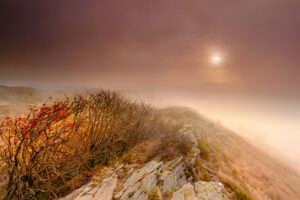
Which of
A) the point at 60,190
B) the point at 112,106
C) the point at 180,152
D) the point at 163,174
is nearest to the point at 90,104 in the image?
the point at 112,106

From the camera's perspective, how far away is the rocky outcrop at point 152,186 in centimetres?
358

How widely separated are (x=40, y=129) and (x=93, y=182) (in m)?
2.33

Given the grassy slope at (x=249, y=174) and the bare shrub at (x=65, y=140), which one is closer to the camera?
the bare shrub at (x=65, y=140)

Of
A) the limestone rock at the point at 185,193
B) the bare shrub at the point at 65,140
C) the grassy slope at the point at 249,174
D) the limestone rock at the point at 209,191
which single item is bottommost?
the grassy slope at the point at 249,174

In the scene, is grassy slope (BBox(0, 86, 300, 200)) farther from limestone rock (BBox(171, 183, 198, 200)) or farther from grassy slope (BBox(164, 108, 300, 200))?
limestone rock (BBox(171, 183, 198, 200))

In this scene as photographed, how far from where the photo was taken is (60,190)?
3.55 m

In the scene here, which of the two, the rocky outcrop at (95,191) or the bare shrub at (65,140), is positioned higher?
the bare shrub at (65,140)

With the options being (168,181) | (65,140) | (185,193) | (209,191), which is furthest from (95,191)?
(209,191)

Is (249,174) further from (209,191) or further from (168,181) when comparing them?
(168,181)

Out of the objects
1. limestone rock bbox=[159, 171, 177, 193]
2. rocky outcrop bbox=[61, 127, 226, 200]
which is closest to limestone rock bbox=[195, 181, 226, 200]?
rocky outcrop bbox=[61, 127, 226, 200]

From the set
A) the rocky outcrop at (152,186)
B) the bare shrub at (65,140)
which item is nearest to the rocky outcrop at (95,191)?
the rocky outcrop at (152,186)

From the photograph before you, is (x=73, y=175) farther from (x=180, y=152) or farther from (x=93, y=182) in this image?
(x=180, y=152)

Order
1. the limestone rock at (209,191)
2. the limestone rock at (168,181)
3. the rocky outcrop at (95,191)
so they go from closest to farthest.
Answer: the rocky outcrop at (95,191) → the limestone rock at (209,191) → the limestone rock at (168,181)

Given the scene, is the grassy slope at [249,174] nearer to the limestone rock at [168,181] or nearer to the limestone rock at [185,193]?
the limestone rock at [185,193]
